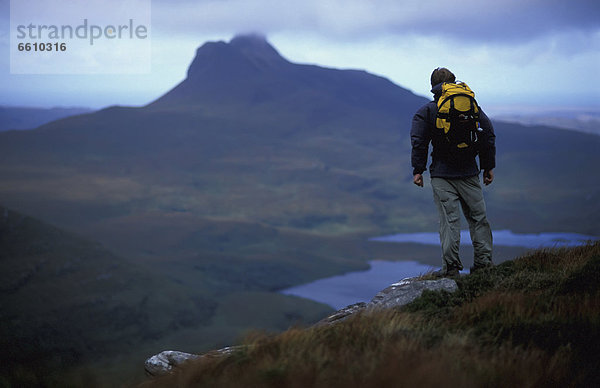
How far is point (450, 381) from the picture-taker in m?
4.20

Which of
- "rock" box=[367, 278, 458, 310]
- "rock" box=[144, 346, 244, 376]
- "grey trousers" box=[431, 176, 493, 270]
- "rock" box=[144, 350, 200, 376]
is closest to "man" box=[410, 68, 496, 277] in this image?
"grey trousers" box=[431, 176, 493, 270]

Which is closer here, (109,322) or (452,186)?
(452,186)

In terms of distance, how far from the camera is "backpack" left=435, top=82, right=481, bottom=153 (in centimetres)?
786

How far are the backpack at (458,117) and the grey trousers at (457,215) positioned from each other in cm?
56

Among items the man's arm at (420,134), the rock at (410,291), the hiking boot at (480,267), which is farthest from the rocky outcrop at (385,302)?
the man's arm at (420,134)

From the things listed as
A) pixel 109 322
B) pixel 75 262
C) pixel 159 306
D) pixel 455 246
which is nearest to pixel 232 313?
pixel 159 306

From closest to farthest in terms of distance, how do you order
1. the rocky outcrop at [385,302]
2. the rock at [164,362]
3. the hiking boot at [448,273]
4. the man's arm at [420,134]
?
the rock at [164,362] < the rocky outcrop at [385,302] < the man's arm at [420,134] < the hiking boot at [448,273]

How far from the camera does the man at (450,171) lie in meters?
8.17

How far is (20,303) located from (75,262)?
34.5 m

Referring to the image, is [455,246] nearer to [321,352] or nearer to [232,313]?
[321,352]

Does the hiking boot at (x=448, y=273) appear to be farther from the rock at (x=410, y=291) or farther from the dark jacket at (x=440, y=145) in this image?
the dark jacket at (x=440, y=145)

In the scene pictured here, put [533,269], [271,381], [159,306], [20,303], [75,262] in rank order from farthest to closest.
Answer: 1. [75,262]
2. [159,306]
3. [20,303]
4. [533,269]
5. [271,381]

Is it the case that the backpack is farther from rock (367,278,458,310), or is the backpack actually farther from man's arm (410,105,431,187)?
rock (367,278,458,310)

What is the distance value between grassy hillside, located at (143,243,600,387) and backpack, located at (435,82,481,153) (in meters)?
2.39
